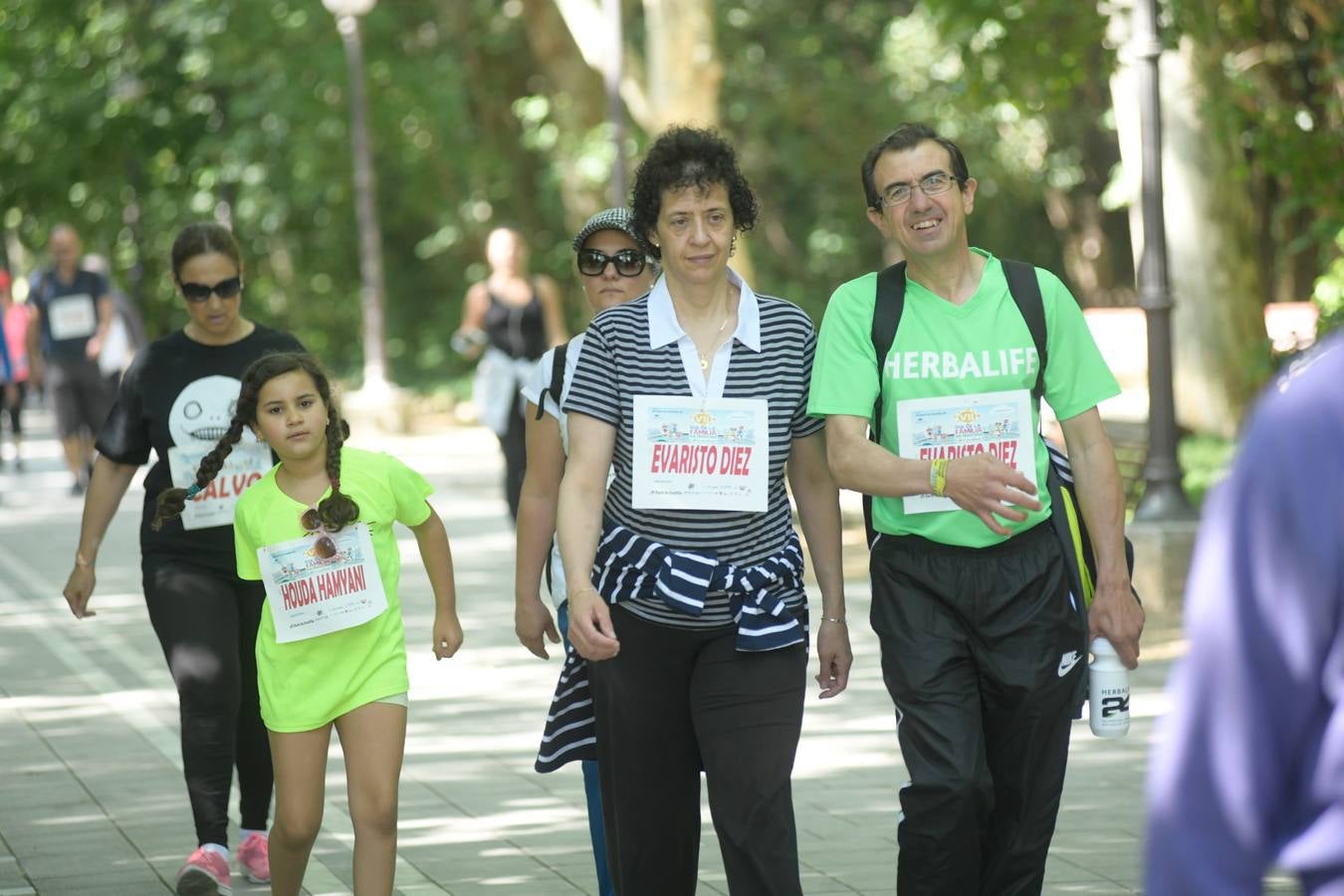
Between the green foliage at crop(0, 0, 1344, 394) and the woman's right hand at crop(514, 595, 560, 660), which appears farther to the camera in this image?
the green foliage at crop(0, 0, 1344, 394)

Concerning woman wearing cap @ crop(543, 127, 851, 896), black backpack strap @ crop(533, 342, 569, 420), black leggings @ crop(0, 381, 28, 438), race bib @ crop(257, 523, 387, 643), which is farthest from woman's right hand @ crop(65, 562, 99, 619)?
black leggings @ crop(0, 381, 28, 438)

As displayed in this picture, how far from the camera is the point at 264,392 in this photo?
18.1ft

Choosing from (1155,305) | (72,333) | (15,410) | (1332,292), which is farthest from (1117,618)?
(15,410)

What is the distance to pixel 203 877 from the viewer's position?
5988 mm

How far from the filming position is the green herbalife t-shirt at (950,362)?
4.65m

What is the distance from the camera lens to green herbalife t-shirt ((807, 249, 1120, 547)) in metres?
4.65

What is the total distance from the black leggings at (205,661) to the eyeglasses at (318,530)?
0.89 metres

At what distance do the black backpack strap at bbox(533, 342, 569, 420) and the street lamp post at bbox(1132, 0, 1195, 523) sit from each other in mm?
8874

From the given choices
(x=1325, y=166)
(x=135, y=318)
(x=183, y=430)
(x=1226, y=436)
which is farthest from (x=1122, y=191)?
(x=183, y=430)

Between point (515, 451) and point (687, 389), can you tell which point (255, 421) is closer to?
point (687, 389)

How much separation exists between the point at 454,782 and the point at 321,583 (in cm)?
239

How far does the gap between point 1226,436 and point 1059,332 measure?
45.2 feet

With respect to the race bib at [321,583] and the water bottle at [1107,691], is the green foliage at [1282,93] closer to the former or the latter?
the water bottle at [1107,691]

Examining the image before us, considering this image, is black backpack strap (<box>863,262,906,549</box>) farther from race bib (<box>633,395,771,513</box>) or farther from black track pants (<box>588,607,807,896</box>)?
black track pants (<box>588,607,807,896</box>)
